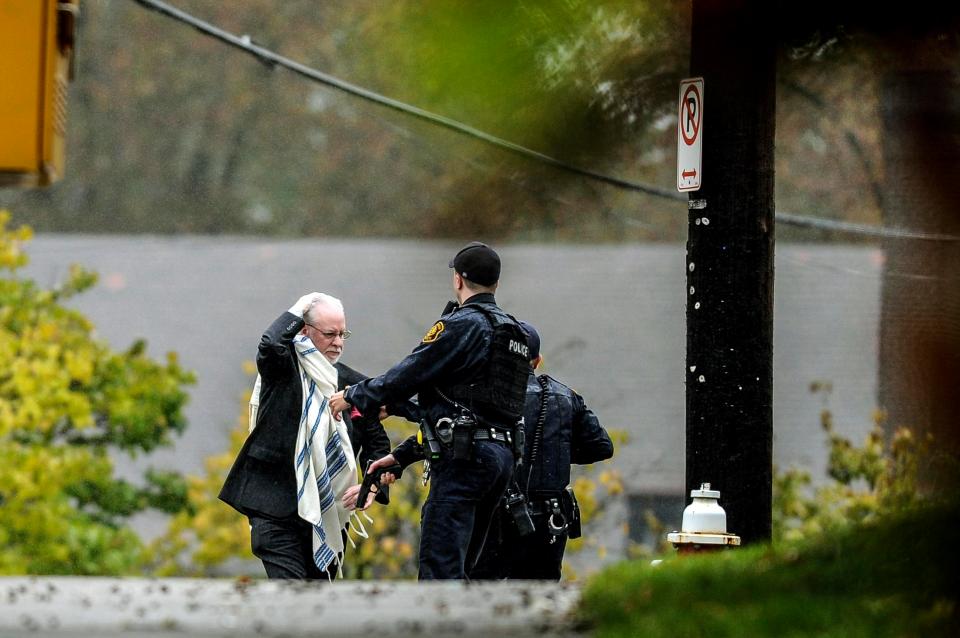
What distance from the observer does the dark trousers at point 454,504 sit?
5879 mm

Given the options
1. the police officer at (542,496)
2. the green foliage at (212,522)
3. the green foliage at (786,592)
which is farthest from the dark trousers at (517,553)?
the green foliage at (212,522)

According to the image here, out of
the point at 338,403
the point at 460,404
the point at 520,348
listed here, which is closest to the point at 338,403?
the point at 338,403

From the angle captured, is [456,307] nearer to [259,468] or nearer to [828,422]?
[259,468]

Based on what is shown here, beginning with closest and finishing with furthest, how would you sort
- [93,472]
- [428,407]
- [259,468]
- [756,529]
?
1. [756,529]
2. [428,407]
3. [259,468]
4. [93,472]

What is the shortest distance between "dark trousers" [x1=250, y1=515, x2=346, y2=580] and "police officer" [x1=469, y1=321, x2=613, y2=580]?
2.32 feet

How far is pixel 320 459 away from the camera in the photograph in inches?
261

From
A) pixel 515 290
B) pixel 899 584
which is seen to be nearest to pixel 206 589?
pixel 899 584

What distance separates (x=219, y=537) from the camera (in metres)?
12.9

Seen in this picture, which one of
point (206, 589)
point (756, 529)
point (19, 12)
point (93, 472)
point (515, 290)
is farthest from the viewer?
point (515, 290)

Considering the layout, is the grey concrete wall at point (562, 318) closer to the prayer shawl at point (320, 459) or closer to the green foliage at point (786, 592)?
the prayer shawl at point (320, 459)

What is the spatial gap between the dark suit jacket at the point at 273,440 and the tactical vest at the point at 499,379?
0.69 m

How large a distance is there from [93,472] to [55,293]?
57.9 inches

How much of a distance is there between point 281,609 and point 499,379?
73.7 inches

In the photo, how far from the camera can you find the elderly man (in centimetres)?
655
